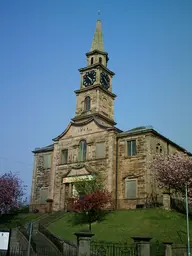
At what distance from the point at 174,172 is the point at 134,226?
7.90 m

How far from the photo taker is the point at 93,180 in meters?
35.0

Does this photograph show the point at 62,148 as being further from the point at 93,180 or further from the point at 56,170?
the point at 93,180

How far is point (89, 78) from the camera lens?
4631 cm

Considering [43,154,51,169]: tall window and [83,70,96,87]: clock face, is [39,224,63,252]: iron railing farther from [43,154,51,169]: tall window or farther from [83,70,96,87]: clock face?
[83,70,96,87]: clock face

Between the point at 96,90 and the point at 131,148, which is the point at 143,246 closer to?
the point at 131,148

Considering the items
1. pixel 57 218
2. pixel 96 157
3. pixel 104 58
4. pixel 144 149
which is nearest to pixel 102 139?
pixel 96 157

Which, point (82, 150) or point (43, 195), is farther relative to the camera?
point (43, 195)

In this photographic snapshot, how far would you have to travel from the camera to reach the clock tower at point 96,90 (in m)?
43.6

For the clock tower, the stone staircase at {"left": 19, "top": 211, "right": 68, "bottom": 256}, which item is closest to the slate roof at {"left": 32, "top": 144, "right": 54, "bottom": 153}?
the clock tower

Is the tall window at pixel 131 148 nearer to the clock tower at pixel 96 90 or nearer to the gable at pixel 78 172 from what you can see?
the gable at pixel 78 172

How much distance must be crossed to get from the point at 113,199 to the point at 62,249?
50.4ft

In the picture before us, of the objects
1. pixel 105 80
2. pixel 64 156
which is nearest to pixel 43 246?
pixel 64 156

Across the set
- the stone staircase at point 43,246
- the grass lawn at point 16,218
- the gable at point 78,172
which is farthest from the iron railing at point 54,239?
the gable at point 78,172

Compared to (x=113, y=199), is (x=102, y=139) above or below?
above
